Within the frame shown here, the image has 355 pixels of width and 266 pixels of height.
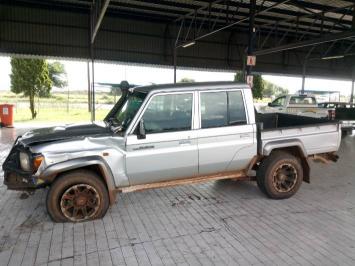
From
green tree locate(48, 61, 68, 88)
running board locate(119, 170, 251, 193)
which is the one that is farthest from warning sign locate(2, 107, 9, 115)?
green tree locate(48, 61, 68, 88)

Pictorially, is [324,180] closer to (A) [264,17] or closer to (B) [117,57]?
(A) [264,17]

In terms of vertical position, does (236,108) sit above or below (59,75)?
below

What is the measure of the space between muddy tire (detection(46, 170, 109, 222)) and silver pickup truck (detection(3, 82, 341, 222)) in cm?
1

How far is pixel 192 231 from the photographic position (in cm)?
430

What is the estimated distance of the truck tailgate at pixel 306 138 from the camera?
5.29 m

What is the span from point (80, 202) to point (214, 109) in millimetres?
2350

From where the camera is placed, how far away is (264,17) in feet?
52.7

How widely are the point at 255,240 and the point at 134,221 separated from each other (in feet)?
5.49

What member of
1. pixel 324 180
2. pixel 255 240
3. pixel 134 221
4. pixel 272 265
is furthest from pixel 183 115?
pixel 324 180

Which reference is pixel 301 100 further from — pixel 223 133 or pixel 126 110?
pixel 126 110

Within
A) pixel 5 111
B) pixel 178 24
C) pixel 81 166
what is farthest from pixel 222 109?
pixel 178 24

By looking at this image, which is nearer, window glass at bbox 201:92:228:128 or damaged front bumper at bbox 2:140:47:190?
damaged front bumper at bbox 2:140:47:190

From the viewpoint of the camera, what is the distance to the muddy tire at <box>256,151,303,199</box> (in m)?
5.41

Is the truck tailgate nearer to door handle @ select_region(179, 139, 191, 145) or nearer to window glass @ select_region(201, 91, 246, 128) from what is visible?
window glass @ select_region(201, 91, 246, 128)
